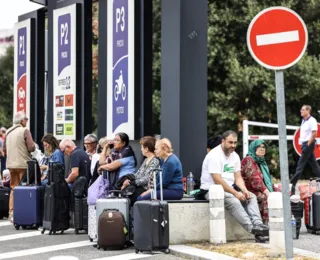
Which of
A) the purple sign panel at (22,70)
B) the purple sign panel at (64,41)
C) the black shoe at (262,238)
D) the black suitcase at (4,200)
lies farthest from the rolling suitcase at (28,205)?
the purple sign panel at (22,70)

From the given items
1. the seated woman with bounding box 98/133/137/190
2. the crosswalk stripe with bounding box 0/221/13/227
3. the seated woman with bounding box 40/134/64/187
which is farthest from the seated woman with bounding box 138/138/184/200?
the crosswalk stripe with bounding box 0/221/13/227

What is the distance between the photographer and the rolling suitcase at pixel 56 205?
48.5 ft

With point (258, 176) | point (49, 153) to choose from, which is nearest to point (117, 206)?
point (258, 176)

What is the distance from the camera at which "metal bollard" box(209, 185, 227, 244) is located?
12.5 meters

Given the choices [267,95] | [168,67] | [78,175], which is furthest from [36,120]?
[267,95]

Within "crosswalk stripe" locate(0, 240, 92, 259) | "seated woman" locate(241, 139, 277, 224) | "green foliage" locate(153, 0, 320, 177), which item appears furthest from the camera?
"green foliage" locate(153, 0, 320, 177)

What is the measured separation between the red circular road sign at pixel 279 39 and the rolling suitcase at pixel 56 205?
6.50 meters

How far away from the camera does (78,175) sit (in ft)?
49.6

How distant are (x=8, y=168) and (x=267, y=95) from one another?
16490 mm

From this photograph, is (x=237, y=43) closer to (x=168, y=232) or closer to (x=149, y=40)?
(x=149, y=40)

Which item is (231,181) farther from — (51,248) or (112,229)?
(51,248)

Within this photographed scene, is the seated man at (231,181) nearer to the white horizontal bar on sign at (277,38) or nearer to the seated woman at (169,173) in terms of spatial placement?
the seated woman at (169,173)

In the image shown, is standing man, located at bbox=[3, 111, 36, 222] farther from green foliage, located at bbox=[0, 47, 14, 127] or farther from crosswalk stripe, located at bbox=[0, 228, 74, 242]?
green foliage, located at bbox=[0, 47, 14, 127]

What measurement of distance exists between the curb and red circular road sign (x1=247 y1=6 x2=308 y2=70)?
3.10 metres
